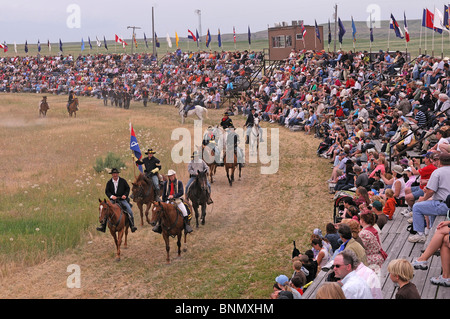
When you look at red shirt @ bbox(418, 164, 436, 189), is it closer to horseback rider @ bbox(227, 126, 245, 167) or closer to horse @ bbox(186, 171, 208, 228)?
horse @ bbox(186, 171, 208, 228)

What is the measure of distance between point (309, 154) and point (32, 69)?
5826cm

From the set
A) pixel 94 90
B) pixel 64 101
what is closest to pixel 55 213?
pixel 64 101

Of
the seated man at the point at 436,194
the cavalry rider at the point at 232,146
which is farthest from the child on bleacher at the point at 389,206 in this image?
the cavalry rider at the point at 232,146

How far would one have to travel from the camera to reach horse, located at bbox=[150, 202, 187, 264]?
13172mm

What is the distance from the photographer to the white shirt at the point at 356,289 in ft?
23.3

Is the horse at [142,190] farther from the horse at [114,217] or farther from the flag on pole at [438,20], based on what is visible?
the flag on pole at [438,20]

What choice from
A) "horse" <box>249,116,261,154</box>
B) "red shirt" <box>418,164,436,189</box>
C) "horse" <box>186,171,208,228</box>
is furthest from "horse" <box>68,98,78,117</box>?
"red shirt" <box>418,164,436,189</box>

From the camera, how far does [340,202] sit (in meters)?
14.2

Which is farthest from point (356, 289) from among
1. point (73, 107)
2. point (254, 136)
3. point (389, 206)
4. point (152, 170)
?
point (73, 107)

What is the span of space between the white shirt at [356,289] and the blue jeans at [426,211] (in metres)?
3.50

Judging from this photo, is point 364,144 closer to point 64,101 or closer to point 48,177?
point 48,177

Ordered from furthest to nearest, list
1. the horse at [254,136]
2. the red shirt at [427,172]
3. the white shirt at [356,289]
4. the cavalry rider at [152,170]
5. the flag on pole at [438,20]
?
1. the flag on pole at [438,20]
2. the horse at [254,136]
3. the cavalry rider at [152,170]
4. the red shirt at [427,172]
5. the white shirt at [356,289]

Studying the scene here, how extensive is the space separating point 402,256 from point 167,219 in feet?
19.8

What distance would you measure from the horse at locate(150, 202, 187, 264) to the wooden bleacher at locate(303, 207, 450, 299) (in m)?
4.75
